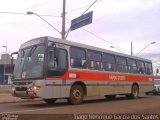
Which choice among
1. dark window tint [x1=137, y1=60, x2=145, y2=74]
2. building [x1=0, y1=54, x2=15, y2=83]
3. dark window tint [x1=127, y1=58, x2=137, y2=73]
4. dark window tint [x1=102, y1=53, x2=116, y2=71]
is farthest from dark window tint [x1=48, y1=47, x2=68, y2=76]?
building [x1=0, y1=54, x2=15, y2=83]

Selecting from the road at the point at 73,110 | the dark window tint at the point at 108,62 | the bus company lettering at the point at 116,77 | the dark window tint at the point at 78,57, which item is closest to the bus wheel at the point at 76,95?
the road at the point at 73,110

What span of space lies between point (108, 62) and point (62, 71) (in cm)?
512

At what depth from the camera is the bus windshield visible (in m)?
16.5

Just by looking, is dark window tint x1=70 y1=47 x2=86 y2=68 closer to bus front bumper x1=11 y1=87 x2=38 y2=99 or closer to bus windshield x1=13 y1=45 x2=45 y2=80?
bus windshield x1=13 y1=45 x2=45 y2=80

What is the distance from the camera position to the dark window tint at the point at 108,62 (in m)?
21.2

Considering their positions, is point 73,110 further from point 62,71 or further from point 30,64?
point 30,64

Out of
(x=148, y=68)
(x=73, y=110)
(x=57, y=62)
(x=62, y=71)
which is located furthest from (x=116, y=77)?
(x=73, y=110)

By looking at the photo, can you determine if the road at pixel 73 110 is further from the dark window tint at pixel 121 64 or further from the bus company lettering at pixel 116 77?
the dark window tint at pixel 121 64

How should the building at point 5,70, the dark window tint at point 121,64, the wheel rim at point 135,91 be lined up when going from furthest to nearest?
the building at point 5,70 < the wheel rim at point 135,91 < the dark window tint at point 121,64

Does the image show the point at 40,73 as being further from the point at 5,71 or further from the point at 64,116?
the point at 5,71

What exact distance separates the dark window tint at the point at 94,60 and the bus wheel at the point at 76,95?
158 cm

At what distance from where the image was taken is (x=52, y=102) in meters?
19.2

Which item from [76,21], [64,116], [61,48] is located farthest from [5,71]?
[64,116]

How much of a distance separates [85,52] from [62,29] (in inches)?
309
